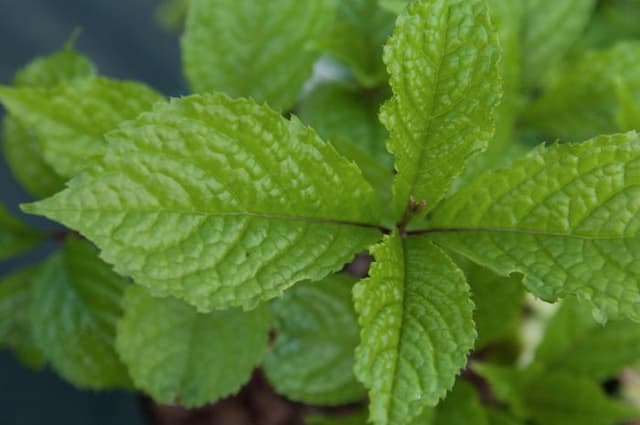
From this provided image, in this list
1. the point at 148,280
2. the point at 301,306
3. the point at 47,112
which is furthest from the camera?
the point at 301,306

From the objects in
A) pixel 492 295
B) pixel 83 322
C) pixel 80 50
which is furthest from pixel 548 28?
pixel 80 50

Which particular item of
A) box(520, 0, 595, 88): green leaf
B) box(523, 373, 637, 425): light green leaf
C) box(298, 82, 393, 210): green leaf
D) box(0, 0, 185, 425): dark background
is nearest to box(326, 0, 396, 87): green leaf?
box(298, 82, 393, 210): green leaf

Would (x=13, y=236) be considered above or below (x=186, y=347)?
above

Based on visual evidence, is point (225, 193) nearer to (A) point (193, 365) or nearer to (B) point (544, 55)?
(A) point (193, 365)

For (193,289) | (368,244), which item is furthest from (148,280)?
(368,244)

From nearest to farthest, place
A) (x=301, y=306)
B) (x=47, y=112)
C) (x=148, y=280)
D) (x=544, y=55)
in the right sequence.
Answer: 1. (x=148, y=280)
2. (x=47, y=112)
3. (x=301, y=306)
4. (x=544, y=55)

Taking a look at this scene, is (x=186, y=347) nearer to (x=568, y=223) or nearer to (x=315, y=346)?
(x=315, y=346)

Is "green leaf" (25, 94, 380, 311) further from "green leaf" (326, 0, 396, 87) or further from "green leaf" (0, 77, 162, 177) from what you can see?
"green leaf" (326, 0, 396, 87)

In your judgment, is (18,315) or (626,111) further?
(18,315)
